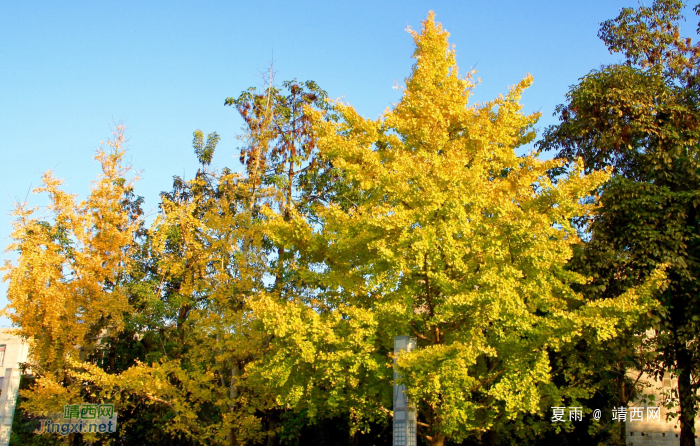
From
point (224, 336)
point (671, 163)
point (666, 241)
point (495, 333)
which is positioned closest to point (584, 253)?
point (666, 241)

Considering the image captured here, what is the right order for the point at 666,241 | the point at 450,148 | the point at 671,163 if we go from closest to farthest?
the point at 450,148 → the point at 666,241 → the point at 671,163

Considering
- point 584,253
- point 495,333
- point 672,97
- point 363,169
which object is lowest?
point 495,333

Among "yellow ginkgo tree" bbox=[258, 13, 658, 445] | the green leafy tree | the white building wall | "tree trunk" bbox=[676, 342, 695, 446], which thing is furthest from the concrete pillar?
the white building wall

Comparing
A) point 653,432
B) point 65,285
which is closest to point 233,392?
point 65,285

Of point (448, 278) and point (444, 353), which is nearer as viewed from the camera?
point (444, 353)

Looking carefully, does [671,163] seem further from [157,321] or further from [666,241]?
[157,321]

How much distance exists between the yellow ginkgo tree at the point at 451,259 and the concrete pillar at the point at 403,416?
11.1 inches

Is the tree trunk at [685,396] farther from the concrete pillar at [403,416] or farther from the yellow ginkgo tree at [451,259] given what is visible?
the concrete pillar at [403,416]

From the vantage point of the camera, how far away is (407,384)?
9.37m

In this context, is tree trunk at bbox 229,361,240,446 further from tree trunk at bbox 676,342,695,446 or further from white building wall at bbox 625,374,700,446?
white building wall at bbox 625,374,700,446

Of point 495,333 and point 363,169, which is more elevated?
point 363,169

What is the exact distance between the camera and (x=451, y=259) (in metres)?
9.86

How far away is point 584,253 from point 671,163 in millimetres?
3041

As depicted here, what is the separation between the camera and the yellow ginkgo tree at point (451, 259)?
9.54 metres
